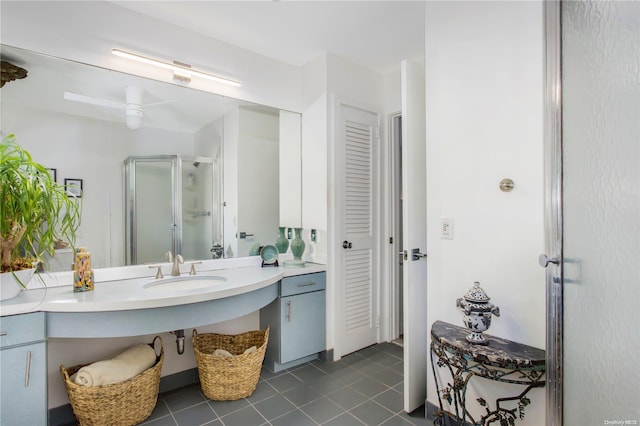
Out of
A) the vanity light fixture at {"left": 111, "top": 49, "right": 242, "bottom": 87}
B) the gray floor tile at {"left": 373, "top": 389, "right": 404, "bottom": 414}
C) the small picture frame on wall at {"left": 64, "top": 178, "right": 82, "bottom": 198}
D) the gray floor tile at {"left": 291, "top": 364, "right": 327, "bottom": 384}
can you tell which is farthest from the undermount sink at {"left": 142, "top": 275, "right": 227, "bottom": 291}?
the vanity light fixture at {"left": 111, "top": 49, "right": 242, "bottom": 87}

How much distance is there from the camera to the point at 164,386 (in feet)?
6.77

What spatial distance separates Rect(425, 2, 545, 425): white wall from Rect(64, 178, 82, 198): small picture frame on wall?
6.76 feet

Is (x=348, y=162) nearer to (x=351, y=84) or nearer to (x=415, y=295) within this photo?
(x=351, y=84)

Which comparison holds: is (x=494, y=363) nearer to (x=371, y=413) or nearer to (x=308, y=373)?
(x=371, y=413)

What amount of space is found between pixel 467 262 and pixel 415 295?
388 millimetres

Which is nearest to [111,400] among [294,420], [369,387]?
[294,420]

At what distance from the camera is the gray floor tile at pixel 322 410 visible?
1.81 m

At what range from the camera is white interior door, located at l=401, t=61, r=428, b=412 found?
1.85m

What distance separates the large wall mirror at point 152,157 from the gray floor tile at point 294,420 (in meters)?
1.17

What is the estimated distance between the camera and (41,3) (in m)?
1.70

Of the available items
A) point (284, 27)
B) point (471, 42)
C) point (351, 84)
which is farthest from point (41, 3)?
point (471, 42)

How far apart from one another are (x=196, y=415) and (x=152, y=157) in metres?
1.63

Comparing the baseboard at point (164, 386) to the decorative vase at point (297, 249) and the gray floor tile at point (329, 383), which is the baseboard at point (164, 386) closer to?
the gray floor tile at point (329, 383)

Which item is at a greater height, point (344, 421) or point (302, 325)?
point (302, 325)
